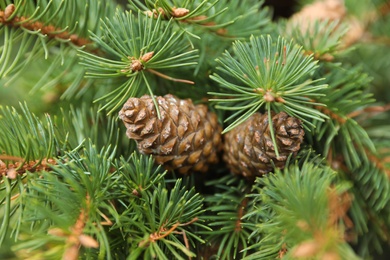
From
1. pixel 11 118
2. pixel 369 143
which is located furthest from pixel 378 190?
pixel 11 118

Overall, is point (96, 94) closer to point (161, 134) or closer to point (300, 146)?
point (161, 134)

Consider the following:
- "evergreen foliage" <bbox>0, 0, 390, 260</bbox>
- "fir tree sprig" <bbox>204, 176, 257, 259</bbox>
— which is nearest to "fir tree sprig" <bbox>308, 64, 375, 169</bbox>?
"evergreen foliage" <bbox>0, 0, 390, 260</bbox>

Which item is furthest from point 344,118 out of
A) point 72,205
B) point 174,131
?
point 72,205

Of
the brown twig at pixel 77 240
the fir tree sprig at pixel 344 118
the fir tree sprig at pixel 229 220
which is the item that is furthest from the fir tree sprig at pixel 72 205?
the fir tree sprig at pixel 344 118

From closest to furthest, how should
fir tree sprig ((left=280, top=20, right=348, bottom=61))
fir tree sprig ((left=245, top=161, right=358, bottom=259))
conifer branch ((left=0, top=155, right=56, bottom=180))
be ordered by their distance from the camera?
1. fir tree sprig ((left=245, top=161, right=358, bottom=259))
2. conifer branch ((left=0, top=155, right=56, bottom=180))
3. fir tree sprig ((left=280, top=20, right=348, bottom=61))

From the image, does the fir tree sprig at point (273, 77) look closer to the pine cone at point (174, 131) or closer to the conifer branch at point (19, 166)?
the pine cone at point (174, 131)

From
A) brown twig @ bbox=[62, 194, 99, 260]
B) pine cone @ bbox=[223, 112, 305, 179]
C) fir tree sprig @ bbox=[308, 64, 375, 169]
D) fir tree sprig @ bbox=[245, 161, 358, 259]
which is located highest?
fir tree sprig @ bbox=[308, 64, 375, 169]

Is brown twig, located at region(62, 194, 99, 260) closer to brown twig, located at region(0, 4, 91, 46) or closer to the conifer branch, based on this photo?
Answer: the conifer branch
